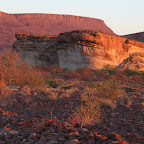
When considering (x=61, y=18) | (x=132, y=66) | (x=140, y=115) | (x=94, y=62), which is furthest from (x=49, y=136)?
(x=61, y=18)

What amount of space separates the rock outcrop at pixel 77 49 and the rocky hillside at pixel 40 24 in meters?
48.0

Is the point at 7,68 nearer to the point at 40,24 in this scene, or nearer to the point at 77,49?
the point at 77,49

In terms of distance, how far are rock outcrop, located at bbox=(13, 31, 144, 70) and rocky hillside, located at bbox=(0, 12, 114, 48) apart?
48.0m

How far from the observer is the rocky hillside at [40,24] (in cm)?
8375

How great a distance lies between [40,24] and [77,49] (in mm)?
82819

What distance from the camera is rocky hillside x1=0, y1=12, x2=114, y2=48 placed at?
83750 millimetres

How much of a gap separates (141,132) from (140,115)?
1814mm

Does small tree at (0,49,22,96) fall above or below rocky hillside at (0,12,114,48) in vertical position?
below

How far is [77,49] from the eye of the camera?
78.5ft

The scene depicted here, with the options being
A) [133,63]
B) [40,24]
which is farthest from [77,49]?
[40,24]

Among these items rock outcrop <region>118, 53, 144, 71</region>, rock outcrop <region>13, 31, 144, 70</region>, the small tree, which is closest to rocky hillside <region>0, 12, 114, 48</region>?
rock outcrop <region>13, 31, 144, 70</region>

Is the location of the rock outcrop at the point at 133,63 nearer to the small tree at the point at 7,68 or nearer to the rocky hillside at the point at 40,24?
the small tree at the point at 7,68

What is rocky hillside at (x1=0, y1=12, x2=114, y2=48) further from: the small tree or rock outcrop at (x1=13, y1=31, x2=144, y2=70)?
the small tree

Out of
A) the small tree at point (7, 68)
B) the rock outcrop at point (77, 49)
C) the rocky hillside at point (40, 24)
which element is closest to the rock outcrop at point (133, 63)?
the rock outcrop at point (77, 49)
